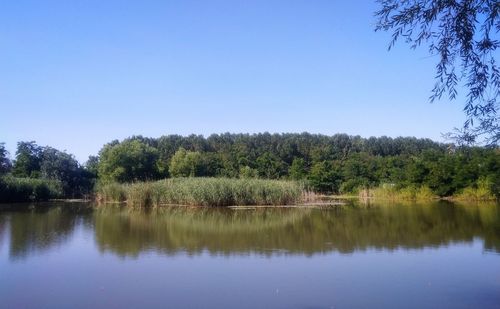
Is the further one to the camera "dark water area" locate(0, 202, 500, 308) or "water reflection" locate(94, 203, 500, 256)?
"water reflection" locate(94, 203, 500, 256)

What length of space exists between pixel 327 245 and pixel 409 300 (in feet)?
17.8

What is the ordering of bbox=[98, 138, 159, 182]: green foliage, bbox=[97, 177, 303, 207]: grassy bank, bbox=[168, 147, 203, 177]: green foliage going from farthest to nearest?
bbox=[168, 147, 203, 177]: green foliage, bbox=[98, 138, 159, 182]: green foliage, bbox=[97, 177, 303, 207]: grassy bank

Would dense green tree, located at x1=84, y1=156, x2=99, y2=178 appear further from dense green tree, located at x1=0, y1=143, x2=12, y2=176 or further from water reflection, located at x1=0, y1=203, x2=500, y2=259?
water reflection, located at x1=0, y1=203, x2=500, y2=259

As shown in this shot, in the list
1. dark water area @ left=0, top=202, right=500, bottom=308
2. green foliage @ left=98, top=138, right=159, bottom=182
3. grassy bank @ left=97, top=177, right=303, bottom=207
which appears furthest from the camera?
green foliage @ left=98, top=138, right=159, bottom=182

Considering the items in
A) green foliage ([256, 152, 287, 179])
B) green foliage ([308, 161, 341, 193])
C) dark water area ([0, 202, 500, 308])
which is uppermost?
green foliage ([256, 152, 287, 179])

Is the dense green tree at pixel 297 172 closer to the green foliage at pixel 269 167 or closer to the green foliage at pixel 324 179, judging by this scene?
the green foliage at pixel 324 179

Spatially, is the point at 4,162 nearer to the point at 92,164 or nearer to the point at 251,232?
the point at 92,164

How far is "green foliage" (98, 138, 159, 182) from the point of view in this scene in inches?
1572

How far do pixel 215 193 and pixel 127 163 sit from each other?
16989mm

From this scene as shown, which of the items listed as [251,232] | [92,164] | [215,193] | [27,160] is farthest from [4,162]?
[251,232]

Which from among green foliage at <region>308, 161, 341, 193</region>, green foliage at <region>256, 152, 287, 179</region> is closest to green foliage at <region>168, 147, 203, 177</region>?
green foliage at <region>256, 152, 287, 179</region>

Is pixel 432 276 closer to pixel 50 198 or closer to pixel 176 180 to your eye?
pixel 176 180

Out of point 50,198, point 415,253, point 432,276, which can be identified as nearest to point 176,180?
point 50,198

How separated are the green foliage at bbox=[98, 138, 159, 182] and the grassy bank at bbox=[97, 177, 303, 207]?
11370 millimetres
